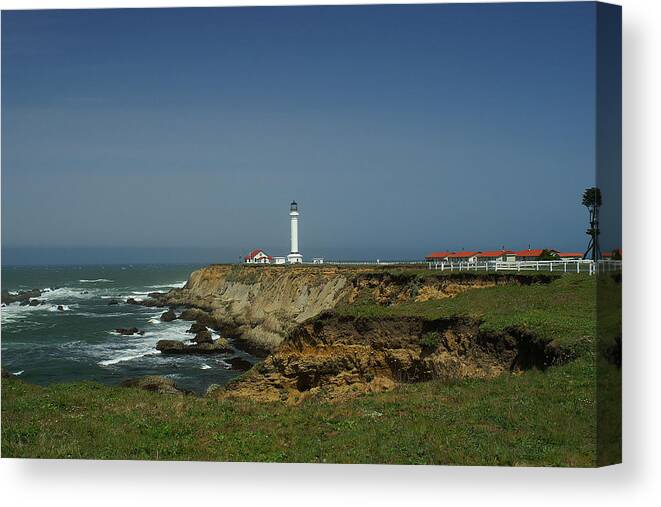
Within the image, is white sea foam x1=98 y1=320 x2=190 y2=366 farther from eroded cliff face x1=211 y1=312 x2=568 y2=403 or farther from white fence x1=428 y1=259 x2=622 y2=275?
white fence x1=428 y1=259 x2=622 y2=275

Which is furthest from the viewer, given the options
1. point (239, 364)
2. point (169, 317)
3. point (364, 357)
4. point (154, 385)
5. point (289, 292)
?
point (169, 317)

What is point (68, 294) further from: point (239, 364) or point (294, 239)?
point (239, 364)

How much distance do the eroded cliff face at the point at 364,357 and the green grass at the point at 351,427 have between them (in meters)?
2.70

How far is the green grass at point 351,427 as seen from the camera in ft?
28.7

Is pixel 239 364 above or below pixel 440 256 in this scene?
below

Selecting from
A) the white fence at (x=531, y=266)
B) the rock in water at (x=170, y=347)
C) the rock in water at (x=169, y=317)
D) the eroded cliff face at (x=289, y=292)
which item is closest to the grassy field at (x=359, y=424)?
the white fence at (x=531, y=266)

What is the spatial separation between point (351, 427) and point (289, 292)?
3128 centimetres

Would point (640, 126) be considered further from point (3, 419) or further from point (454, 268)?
point (454, 268)

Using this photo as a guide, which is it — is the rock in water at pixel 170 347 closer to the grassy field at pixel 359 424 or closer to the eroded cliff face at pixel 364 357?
the eroded cliff face at pixel 364 357

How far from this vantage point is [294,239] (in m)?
50.8

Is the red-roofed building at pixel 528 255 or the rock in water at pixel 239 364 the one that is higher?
the red-roofed building at pixel 528 255

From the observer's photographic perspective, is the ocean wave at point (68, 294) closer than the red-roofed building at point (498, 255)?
No

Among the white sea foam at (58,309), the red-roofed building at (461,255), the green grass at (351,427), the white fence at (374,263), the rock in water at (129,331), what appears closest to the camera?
the green grass at (351,427)

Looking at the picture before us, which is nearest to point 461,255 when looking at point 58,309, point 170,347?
point 170,347
